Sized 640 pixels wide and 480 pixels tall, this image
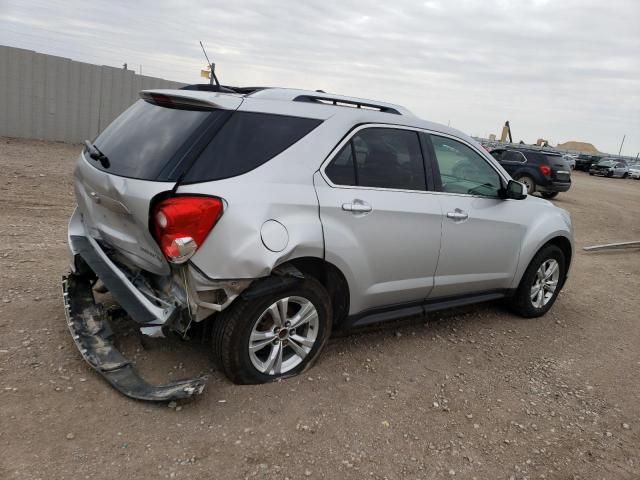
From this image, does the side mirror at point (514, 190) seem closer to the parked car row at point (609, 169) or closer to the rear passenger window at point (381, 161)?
the rear passenger window at point (381, 161)

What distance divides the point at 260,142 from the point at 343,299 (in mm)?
1187

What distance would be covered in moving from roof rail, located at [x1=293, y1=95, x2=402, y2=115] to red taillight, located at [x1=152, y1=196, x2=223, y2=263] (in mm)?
1053

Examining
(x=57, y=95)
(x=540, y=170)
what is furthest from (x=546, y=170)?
(x=57, y=95)

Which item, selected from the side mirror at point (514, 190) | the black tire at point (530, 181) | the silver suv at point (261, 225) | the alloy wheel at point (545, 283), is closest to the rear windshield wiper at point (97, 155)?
the silver suv at point (261, 225)

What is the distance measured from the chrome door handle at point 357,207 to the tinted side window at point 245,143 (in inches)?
20.7

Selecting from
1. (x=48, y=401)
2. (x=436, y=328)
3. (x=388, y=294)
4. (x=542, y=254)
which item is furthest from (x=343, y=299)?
(x=542, y=254)

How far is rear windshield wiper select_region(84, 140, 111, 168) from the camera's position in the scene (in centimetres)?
330

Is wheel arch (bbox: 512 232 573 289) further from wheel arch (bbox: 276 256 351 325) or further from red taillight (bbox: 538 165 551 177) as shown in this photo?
red taillight (bbox: 538 165 551 177)

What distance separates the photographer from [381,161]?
372cm

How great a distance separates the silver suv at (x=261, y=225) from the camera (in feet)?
9.62

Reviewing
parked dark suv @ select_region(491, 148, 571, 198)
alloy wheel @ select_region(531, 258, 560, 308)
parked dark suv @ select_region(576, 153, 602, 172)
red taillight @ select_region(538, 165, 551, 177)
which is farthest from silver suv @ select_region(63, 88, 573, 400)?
parked dark suv @ select_region(576, 153, 602, 172)

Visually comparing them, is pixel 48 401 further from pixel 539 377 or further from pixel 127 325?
pixel 539 377

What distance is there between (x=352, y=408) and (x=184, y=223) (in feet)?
4.91

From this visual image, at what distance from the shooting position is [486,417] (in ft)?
11.0
